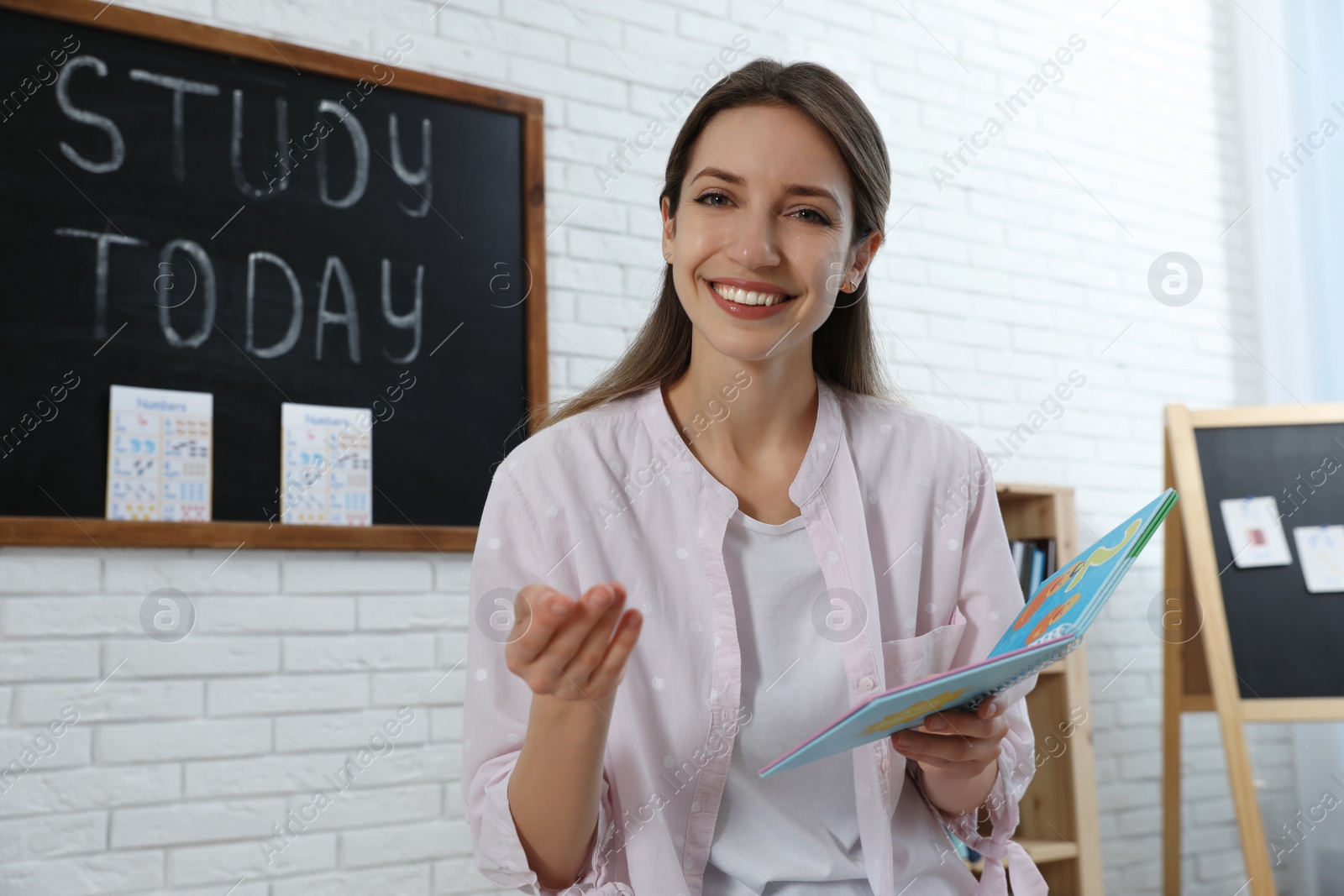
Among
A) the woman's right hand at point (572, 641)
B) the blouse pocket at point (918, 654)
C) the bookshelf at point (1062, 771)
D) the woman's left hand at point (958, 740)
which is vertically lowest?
the bookshelf at point (1062, 771)

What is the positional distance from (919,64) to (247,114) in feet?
6.77

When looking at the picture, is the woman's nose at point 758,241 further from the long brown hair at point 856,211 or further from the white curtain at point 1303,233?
the white curtain at point 1303,233

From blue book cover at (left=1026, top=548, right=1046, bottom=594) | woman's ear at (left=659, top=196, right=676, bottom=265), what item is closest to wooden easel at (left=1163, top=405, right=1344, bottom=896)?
blue book cover at (left=1026, top=548, right=1046, bottom=594)

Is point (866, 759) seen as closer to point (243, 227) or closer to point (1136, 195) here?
point (243, 227)

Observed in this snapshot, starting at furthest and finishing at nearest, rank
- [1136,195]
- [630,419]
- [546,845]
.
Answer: [1136,195], [630,419], [546,845]

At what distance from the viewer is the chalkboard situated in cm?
273

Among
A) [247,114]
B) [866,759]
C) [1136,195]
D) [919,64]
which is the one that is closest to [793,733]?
[866,759]

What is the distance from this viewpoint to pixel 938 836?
1.28m

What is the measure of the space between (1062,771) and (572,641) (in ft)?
8.21

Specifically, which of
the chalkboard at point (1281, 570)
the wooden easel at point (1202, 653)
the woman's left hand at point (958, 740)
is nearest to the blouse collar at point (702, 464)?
the woman's left hand at point (958, 740)

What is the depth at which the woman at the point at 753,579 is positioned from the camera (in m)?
1.17

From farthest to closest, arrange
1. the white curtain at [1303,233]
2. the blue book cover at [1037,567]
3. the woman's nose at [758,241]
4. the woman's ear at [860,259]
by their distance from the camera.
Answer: the white curtain at [1303,233]
the blue book cover at [1037,567]
the woman's ear at [860,259]
the woman's nose at [758,241]

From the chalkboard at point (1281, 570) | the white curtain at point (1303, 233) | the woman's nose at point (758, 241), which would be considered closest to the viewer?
the woman's nose at point (758, 241)

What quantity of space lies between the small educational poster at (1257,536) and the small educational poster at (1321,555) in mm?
43
